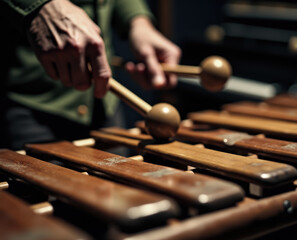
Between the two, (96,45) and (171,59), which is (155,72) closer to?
(171,59)

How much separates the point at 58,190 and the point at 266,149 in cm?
48

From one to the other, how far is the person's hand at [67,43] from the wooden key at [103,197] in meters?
0.33

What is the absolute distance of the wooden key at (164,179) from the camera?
0.65 m

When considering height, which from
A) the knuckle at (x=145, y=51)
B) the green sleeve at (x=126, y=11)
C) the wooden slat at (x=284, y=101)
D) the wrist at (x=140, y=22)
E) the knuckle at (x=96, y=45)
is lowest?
the wooden slat at (x=284, y=101)

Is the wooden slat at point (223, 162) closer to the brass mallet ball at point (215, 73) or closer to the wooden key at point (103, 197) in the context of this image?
the wooden key at point (103, 197)

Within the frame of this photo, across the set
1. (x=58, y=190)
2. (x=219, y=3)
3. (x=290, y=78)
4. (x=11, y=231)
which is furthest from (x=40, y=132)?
(x=219, y=3)

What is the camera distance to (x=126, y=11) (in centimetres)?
165

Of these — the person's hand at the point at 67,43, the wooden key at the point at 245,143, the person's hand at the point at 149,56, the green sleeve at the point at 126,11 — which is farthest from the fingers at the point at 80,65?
the green sleeve at the point at 126,11

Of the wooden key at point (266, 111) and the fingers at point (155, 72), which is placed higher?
the fingers at point (155, 72)

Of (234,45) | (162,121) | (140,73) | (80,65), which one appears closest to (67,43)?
(80,65)

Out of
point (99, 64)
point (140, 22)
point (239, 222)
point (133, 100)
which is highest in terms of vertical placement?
point (140, 22)

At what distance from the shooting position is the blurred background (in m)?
2.53

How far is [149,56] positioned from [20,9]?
1.72 ft

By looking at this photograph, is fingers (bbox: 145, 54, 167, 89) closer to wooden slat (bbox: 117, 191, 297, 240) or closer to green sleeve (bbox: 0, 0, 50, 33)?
green sleeve (bbox: 0, 0, 50, 33)
